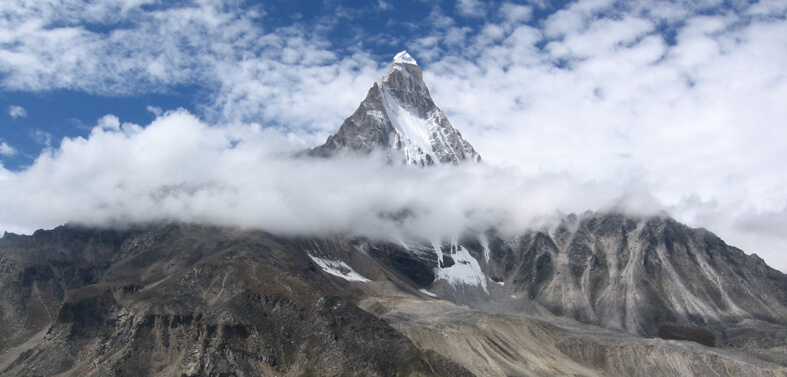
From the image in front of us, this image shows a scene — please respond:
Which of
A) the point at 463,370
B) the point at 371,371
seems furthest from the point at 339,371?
the point at 463,370

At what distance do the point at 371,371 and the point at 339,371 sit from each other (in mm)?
10887

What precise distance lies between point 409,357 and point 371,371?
12.0 metres

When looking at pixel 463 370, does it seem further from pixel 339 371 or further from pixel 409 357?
pixel 339 371

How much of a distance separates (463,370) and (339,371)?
119 feet

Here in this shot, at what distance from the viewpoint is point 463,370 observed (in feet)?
634

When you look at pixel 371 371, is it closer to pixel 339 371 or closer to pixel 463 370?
pixel 339 371

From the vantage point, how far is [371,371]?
623ft

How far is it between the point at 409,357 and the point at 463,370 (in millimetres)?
16158

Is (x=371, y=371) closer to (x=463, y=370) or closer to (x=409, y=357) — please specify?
(x=409, y=357)

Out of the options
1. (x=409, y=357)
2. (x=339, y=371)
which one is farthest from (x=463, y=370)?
(x=339, y=371)

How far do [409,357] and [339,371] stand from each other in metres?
21.0

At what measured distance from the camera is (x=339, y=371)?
7677 inches
